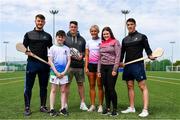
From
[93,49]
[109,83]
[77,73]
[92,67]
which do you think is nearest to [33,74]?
[77,73]

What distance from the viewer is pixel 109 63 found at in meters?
Answer: 7.95

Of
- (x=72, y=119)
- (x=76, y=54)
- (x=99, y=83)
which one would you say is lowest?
(x=72, y=119)

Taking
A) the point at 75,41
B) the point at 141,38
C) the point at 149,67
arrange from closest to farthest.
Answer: the point at 141,38 → the point at 75,41 → the point at 149,67

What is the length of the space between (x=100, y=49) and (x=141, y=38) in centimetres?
87

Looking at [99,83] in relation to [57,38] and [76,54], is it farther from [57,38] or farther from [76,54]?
[57,38]

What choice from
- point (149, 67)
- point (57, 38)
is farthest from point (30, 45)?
point (149, 67)

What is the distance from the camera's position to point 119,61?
26.2ft

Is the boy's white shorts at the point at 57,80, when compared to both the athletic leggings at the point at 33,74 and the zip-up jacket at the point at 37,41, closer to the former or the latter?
the athletic leggings at the point at 33,74

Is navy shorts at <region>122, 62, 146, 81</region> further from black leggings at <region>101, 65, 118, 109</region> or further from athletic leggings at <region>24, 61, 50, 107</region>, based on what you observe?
athletic leggings at <region>24, 61, 50, 107</region>

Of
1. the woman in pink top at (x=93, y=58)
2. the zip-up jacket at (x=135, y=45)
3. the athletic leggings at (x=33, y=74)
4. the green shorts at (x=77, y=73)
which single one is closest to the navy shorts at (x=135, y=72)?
the zip-up jacket at (x=135, y=45)

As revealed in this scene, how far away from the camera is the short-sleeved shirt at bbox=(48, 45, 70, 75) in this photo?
26.2 ft

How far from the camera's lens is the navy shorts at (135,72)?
8.01 metres

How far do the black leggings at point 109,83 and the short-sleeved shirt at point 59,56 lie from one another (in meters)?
Answer: 0.80

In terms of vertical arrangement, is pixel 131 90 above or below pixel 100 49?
below
